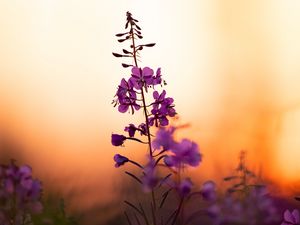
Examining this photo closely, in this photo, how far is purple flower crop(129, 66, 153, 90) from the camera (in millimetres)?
2479

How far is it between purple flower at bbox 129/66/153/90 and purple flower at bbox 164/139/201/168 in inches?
27.7

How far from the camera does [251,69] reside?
4.05 meters

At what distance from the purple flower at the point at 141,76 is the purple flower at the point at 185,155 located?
70 cm

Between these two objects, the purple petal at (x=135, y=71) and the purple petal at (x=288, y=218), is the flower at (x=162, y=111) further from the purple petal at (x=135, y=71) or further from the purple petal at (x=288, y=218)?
the purple petal at (x=288, y=218)

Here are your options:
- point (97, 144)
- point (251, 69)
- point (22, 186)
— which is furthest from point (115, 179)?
point (22, 186)

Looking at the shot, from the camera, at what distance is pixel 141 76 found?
2.48m

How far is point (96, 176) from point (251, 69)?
1082mm

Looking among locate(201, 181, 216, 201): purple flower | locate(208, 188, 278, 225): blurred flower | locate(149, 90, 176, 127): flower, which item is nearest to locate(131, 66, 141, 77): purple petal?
locate(149, 90, 176, 127): flower

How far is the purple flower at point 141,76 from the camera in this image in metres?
2.48

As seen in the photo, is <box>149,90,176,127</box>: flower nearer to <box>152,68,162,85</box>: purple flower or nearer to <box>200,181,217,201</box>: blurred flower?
<box>152,68,162,85</box>: purple flower

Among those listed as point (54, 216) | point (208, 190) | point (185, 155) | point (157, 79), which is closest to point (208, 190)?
point (208, 190)

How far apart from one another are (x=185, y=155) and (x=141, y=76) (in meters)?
0.74

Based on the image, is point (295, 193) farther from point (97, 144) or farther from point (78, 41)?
point (78, 41)

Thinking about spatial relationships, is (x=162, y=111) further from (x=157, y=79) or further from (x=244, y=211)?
(x=244, y=211)
